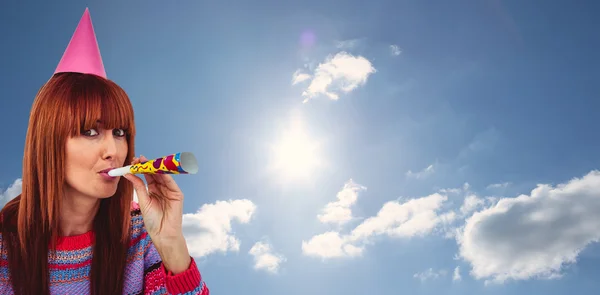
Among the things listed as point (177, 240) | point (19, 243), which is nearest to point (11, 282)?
point (19, 243)

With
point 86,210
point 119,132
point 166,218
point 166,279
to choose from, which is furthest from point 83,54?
point 166,279

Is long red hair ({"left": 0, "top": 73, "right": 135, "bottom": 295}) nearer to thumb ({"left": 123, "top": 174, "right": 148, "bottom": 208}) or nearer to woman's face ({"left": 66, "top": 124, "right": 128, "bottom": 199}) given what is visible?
woman's face ({"left": 66, "top": 124, "right": 128, "bottom": 199})

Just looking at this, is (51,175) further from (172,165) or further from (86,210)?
(172,165)

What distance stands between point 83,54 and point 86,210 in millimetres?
1184

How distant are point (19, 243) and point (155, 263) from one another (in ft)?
3.04

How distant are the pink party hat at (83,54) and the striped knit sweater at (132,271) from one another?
1.15 meters

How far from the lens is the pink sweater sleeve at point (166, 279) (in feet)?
11.7

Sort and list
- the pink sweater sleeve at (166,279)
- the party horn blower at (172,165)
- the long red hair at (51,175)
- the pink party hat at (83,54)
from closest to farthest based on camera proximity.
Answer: the party horn blower at (172,165)
the long red hair at (51,175)
the pink sweater sleeve at (166,279)
the pink party hat at (83,54)

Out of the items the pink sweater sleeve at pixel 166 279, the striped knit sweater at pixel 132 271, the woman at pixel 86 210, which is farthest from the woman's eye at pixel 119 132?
the pink sweater sleeve at pixel 166 279

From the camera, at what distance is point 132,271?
386 centimetres

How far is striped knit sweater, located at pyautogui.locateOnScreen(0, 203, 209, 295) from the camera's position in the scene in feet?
11.7

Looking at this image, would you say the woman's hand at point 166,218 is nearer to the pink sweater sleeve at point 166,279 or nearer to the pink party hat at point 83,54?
the pink sweater sleeve at point 166,279

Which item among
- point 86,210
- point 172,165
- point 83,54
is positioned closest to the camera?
point 172,165

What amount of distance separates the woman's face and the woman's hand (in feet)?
0.70
